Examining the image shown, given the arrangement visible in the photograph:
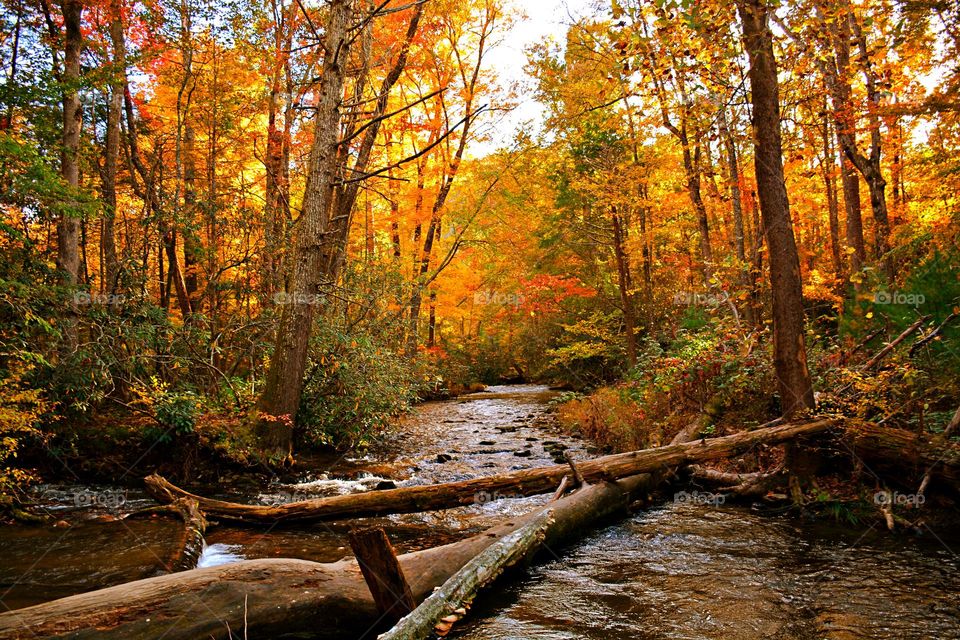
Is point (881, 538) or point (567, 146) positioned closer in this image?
point (881, 538)

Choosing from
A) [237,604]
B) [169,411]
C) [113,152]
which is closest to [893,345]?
[237,604]

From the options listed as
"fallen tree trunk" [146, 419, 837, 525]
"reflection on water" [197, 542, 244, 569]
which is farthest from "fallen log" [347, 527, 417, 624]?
"reflection on water" [197, 542, 244, 569]

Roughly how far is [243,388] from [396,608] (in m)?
7.52

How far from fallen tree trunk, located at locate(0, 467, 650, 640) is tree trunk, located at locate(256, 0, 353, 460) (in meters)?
5.37

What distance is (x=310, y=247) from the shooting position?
9.23m

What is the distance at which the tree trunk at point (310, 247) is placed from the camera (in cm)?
903

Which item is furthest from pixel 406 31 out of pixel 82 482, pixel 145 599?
pixel 145 599

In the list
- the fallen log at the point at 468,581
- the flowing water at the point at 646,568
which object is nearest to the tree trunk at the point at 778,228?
the flowing water at the point at 646,568

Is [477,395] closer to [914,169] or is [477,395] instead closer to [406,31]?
[406,31]

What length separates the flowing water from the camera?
388 cm

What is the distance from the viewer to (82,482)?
25.7 feet

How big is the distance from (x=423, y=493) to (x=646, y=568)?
2.28 metres

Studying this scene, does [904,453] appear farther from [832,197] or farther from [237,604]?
[832,197]

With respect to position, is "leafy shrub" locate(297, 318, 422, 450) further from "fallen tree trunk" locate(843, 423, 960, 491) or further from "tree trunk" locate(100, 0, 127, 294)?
"fallen tree trunk" locate(843, 423, 960, 491)
